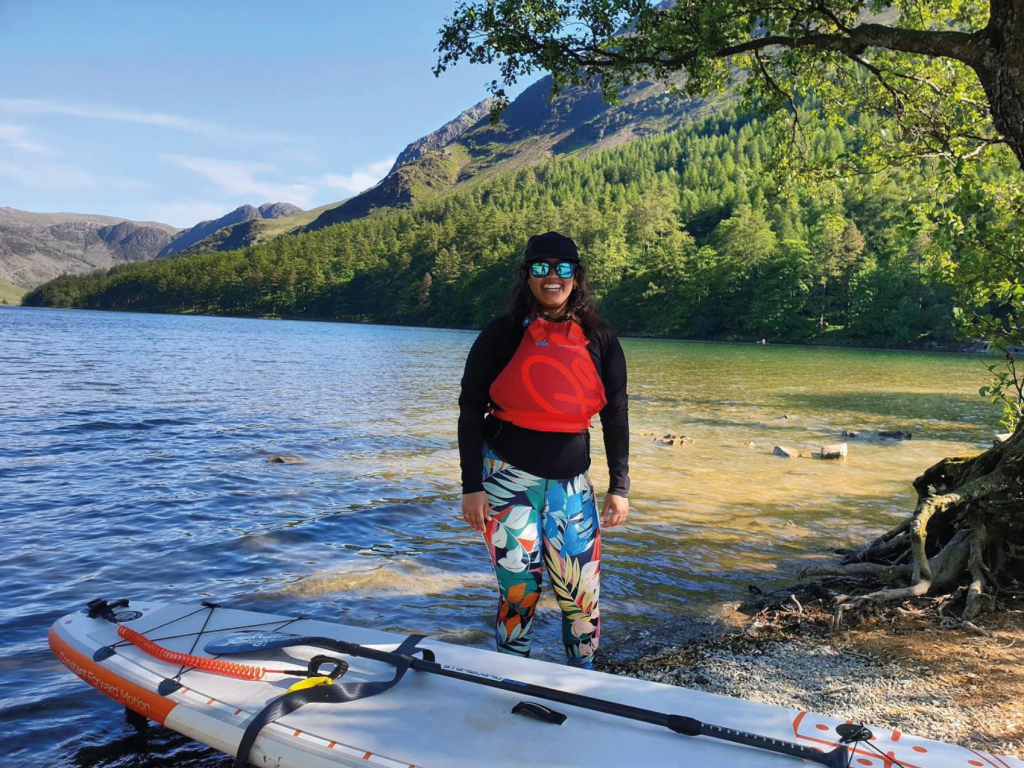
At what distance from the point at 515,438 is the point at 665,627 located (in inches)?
123

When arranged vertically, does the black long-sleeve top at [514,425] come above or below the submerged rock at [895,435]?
above

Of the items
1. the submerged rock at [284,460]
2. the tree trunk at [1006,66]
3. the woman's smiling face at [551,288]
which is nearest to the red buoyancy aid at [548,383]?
the woman's smiling face at [551,288]

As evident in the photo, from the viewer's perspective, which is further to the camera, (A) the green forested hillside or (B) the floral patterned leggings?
(A) the green forested hillside

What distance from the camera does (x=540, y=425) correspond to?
11.9 ft

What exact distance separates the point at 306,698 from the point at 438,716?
687mm

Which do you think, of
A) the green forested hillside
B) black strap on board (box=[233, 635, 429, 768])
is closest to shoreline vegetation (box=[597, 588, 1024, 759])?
black strap on board (box=[233, 635, 429, 768])

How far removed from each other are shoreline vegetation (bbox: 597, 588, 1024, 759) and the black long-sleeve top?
72.2 inches

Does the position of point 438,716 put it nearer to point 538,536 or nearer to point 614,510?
point 538,536

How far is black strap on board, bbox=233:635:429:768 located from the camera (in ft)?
10.6

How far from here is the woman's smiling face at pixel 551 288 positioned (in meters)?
3.67

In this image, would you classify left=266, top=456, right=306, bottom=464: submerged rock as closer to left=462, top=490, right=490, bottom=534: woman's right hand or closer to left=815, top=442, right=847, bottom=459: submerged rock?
left=462, top=490, right=490, bottom=534: woman's right hand

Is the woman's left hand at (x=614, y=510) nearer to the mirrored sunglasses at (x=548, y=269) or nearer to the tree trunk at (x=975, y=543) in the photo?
the mirrored sunglasses at (x=548, y=269)

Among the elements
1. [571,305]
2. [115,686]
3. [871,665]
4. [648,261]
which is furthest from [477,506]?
[648,261]

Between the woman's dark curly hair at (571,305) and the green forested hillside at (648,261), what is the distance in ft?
14.8
